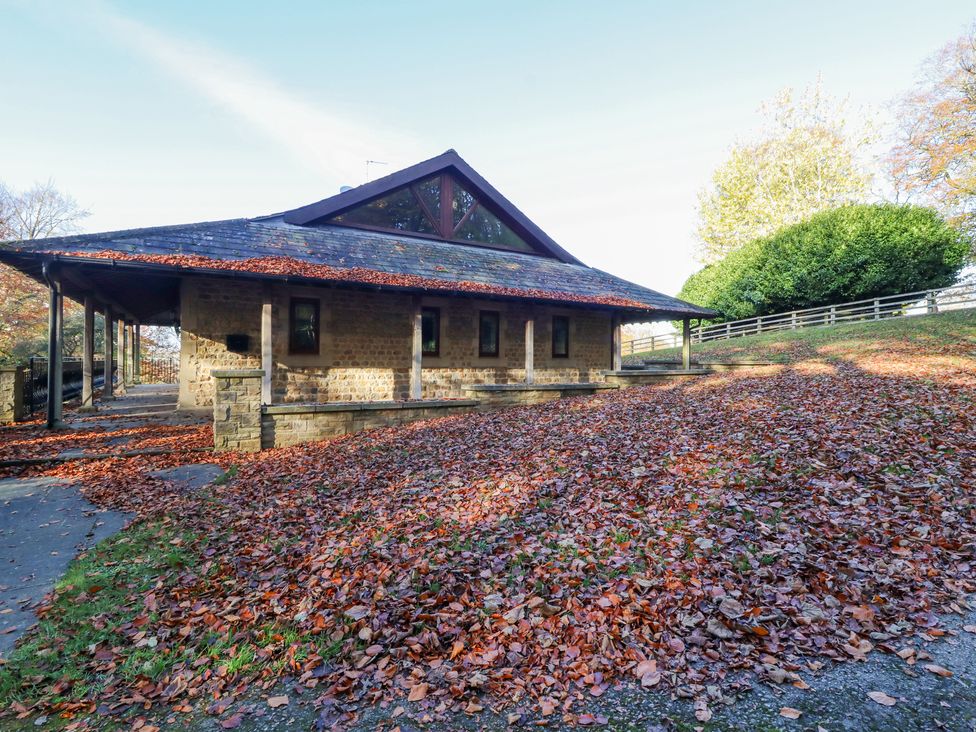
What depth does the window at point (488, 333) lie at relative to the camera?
13.8m

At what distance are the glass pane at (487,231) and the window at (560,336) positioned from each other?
10.2 ft

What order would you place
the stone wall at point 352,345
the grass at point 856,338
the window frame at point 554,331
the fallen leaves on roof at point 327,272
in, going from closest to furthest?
the fallen leaves on roof at point 327,272
the stone wall at point 352,345
the window frame at point 554,331
the grass at point 856,338

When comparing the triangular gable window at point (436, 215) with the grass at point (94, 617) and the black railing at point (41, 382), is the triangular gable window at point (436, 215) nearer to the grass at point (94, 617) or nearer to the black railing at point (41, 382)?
the black railing at point (41, 382)

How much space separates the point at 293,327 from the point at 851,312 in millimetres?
25192

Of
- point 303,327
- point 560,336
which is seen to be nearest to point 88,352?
point 303,327

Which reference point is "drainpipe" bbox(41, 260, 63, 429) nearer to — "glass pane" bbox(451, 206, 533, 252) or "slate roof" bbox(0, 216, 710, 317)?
"slate roof" bbox(0, 216, 710, 317)

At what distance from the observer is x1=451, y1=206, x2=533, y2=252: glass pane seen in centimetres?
1530

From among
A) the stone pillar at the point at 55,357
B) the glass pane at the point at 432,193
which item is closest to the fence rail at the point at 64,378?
the stone pillar at the point at 55,357

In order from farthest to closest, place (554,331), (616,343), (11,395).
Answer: (616,343) → (554,331) → (11,395)

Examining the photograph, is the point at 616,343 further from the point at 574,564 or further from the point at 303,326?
the point at 574,564

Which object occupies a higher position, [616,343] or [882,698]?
[616,343]

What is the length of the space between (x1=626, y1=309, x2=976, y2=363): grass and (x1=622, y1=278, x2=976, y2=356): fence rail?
1.59m

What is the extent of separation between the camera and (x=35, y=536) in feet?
16.6

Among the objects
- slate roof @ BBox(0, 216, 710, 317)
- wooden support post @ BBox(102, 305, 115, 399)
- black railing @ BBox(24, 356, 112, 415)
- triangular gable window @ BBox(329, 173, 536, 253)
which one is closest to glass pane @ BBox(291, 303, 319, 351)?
slate roof @ BBox(0, 216, 710, 317)
